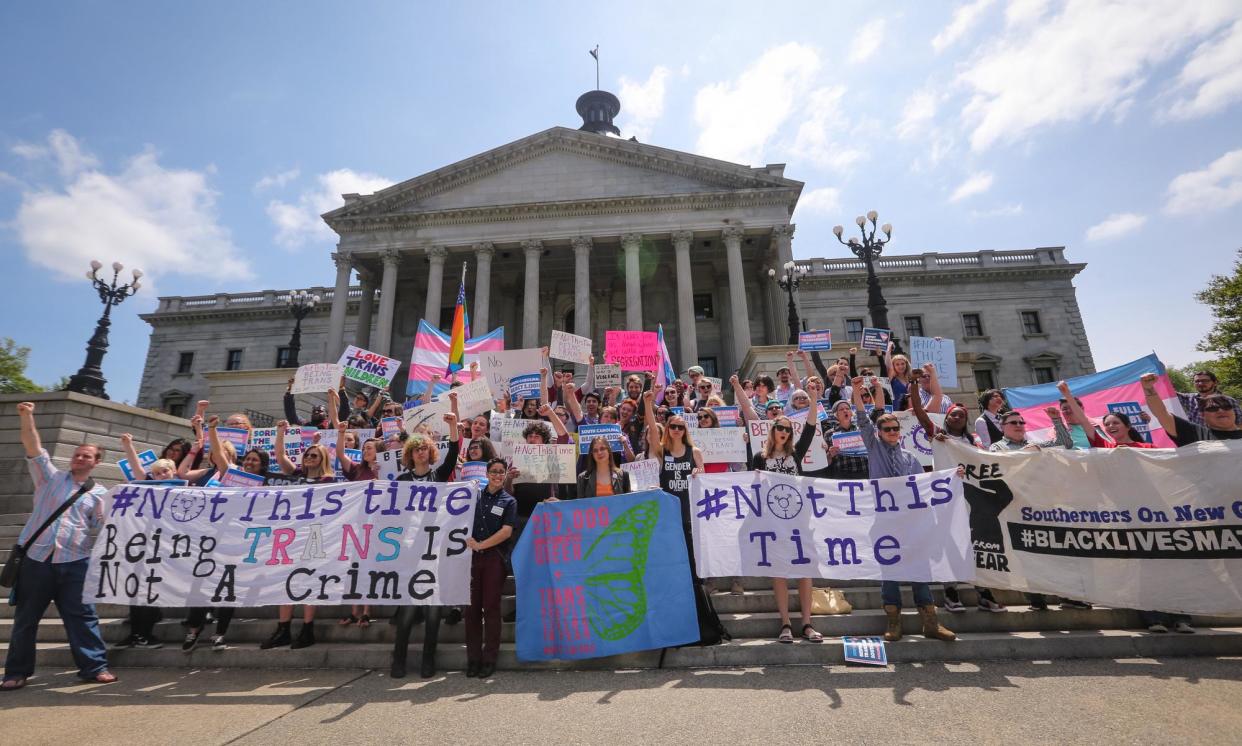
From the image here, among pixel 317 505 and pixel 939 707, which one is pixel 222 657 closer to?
pixel 317 505

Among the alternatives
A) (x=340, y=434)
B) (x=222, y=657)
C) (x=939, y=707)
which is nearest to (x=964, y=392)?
(x=939, y=707)

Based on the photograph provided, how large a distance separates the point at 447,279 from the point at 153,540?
3012 cm

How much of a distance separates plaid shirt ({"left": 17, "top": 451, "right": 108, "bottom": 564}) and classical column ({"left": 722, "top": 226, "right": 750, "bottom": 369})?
23.8 meters

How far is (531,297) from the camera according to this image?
28.5 metres

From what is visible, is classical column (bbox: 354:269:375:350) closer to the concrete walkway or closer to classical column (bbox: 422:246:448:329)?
classical column (bbox: 422:246:448:329)

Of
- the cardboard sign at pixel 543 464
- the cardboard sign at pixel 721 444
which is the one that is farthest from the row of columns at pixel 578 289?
the cardboard sign at pixel 543 464

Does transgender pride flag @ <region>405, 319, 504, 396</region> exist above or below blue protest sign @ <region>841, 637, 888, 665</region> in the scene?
above

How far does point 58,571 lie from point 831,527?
7.36 metres

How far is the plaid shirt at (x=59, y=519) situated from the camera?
5.12 metres

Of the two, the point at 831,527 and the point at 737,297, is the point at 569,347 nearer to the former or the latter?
the point at 831,527

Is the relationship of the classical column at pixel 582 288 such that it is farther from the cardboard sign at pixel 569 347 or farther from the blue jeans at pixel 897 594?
the blue jeans at pixel 897 594

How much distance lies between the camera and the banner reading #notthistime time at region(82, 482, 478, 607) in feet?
17.6

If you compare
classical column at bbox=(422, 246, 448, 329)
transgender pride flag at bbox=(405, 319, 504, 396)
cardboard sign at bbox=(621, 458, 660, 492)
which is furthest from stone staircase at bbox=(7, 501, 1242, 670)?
classical column at bbox=(422, 246, 448, 329)

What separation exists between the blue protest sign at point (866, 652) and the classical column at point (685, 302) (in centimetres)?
2105
